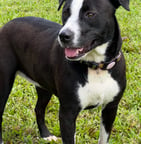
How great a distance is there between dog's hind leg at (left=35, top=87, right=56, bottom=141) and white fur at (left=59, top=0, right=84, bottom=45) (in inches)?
51.9

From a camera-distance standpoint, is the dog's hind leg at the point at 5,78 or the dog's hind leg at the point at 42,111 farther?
the dog's hind leg at the point at 42,111

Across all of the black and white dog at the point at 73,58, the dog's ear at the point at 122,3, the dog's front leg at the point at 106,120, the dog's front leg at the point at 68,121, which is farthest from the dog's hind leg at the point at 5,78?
the dog's ear at the point at 122,3

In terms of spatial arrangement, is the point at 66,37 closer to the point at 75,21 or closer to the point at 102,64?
the point at 75,21

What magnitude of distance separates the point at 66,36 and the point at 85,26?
0.61 ft

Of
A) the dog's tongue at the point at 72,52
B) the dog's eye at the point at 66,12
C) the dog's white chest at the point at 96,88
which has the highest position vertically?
the dog's eye at the point at 66,12

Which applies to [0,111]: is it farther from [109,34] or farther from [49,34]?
[109,34]

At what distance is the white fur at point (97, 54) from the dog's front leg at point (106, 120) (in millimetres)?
508

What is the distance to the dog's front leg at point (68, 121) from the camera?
9.82ft

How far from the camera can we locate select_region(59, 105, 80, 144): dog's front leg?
118 inches

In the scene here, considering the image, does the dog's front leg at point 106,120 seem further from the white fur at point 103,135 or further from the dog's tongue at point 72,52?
the dog's tongue at point 72,52

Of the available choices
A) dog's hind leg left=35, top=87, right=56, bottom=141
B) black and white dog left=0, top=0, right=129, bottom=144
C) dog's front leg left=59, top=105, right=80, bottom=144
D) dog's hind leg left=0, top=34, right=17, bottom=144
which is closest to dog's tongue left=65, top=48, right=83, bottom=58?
black and white dog left=0, top=0, right=129, bottom=144

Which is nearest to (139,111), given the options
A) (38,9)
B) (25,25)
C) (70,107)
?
(70,107)

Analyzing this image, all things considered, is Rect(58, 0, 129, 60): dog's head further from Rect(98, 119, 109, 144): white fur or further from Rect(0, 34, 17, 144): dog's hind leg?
Rect(98, 119, 109, 144): white fur

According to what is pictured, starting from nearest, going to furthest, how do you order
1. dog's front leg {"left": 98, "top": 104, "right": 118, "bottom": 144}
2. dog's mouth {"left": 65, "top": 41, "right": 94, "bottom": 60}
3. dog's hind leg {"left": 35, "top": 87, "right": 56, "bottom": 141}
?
dog's mouth {"left": 65, "top": 41, "right": 94, "bottom": 60}, dog's front leg {"left": 98, "top": 104, "right": 118, "bottom": 144}, dog's hind leg {"left": 35, "top": 87, "right": 56, "bottom": 141}
